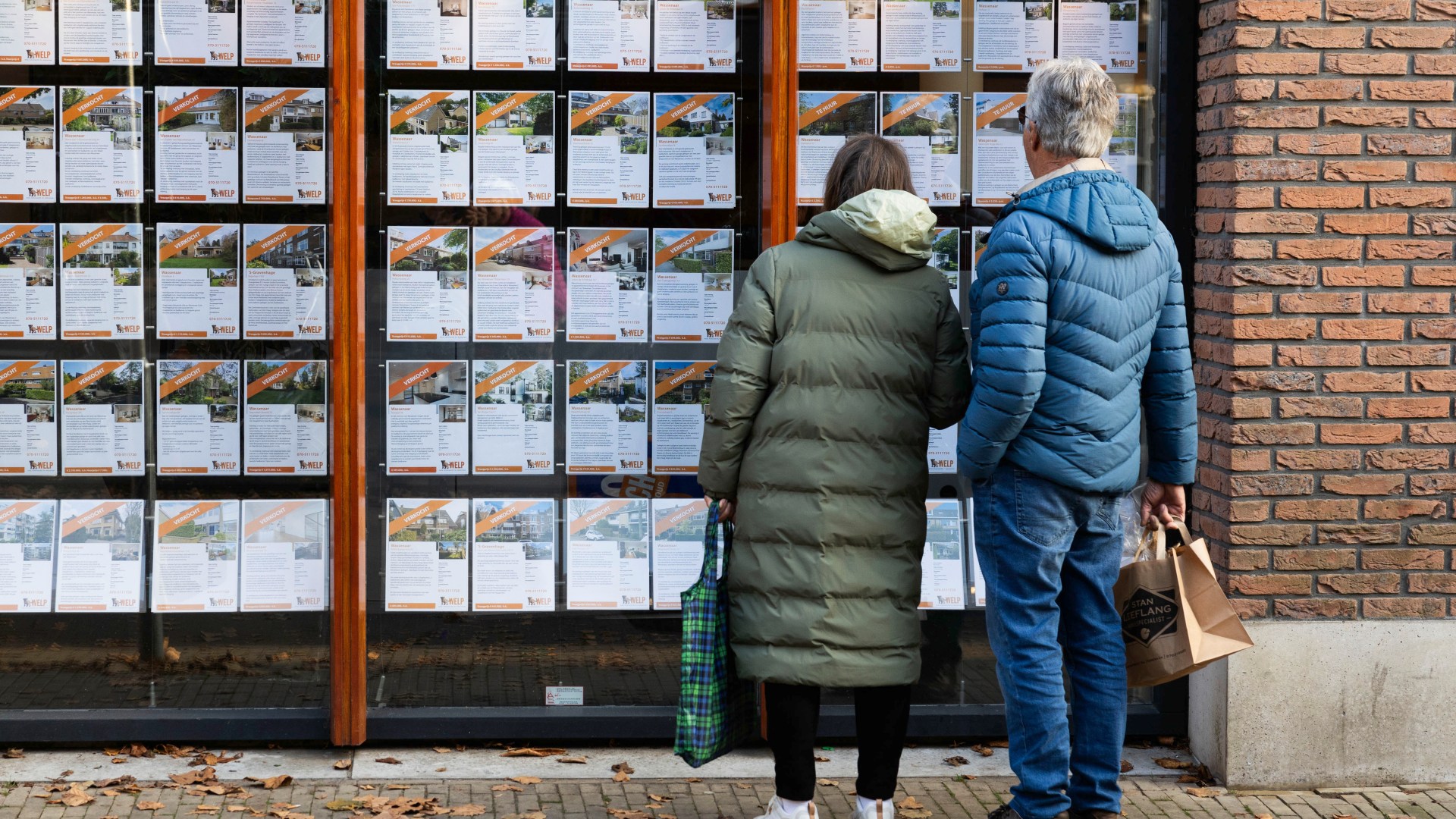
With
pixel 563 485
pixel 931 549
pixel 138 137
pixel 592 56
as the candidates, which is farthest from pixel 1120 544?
pixel 138 137

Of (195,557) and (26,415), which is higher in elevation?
(26,415)

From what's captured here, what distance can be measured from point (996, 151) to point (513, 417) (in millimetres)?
1910

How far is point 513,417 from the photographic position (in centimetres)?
546

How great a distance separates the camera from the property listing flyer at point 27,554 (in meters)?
5.41

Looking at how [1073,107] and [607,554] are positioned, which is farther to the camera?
[607,554]

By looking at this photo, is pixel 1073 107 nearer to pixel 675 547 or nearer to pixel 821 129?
pixel 821 129

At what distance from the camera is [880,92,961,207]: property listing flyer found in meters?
5.43

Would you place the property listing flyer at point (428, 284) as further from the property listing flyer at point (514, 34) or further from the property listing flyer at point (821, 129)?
the property listing flyer at point (821, 129)

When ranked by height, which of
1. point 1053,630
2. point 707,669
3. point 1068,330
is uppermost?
point 1068,330

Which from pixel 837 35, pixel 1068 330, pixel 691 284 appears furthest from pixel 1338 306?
pixel 691 284

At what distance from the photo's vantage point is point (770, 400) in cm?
421

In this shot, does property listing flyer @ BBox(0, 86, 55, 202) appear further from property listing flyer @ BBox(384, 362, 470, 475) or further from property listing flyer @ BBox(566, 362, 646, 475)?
property listing flyer @ BBox(566, 362, 646, 475)

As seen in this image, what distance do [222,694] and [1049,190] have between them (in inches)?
128

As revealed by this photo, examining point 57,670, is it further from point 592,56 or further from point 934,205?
point 934,205
